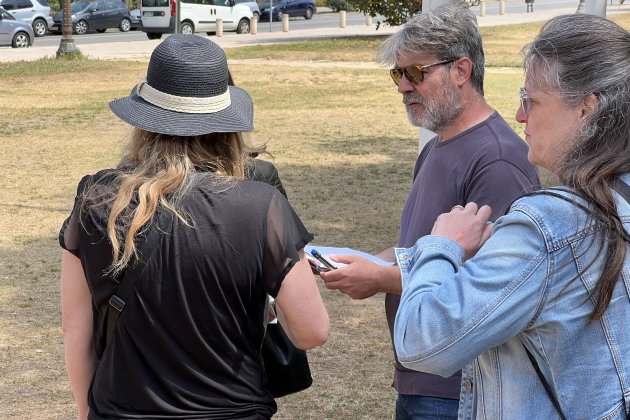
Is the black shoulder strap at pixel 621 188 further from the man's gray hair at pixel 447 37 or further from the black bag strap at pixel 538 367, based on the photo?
the man's gray hair at pixel 447 37

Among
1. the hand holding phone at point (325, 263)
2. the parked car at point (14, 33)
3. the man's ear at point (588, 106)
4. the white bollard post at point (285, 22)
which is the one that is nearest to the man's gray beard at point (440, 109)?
the hand holding phone at point (325, 263)

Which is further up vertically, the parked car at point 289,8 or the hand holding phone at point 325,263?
the hand holding phone at point 325,263

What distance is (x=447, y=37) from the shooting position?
10.2 ft

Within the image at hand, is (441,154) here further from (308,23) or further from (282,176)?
(308,23)

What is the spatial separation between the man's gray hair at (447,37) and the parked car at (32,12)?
37.1m

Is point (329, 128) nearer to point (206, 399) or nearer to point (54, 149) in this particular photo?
point (54, 149)

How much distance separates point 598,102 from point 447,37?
1369 millimetres

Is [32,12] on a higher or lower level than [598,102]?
lower

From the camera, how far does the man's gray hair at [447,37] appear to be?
3.10m

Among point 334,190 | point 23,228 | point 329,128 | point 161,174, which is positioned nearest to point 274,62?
point 329,128

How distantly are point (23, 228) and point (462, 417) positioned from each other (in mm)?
7527

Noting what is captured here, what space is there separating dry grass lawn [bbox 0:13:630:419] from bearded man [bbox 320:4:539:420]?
225 cm

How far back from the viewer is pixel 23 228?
8.91m

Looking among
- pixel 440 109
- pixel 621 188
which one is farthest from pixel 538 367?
pixel 440 109
